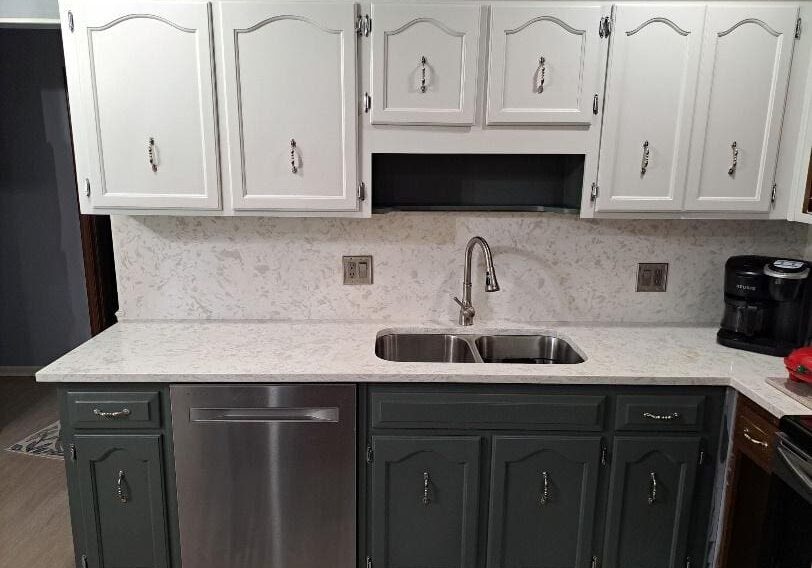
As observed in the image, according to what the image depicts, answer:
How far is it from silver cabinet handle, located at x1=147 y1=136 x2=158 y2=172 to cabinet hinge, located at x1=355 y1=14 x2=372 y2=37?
80 centimetres

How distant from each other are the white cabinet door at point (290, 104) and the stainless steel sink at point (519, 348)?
824 millimetres

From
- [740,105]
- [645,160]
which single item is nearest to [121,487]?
[645,160]

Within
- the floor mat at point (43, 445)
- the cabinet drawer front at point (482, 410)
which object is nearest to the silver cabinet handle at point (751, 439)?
the cabinet drawer front at point (482, 410)

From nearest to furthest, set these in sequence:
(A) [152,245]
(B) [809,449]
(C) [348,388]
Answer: (B) [809,449] < (C) [348,388] < (A) [152,245]

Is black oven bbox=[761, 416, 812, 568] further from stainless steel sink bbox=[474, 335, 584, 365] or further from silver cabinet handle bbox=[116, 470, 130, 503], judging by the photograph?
silver cabinet handle bbox=[116, 470, 130, 503]

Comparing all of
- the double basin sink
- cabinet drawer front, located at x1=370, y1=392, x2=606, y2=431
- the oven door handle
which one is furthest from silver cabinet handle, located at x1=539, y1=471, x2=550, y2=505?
the oven door handle

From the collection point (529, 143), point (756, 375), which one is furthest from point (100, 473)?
point (756, 375)

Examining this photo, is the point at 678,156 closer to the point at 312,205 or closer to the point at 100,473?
the point at 312,205

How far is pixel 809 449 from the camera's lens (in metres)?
1.31

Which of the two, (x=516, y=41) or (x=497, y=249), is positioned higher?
(x=516, y=41)

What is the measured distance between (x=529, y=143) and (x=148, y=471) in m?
1.71

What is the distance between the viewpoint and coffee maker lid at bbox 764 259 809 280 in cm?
185

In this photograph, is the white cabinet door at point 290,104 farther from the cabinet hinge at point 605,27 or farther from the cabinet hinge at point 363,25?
the cabinet hinge at point 605,27

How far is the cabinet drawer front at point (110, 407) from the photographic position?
5.62 feet
